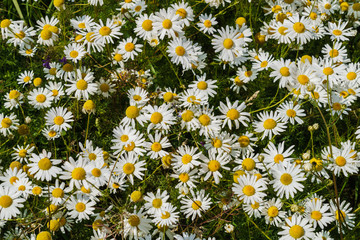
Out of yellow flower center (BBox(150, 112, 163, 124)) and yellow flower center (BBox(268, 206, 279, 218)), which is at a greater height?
yellow flower center (BBox(150, 112, 163, 124))

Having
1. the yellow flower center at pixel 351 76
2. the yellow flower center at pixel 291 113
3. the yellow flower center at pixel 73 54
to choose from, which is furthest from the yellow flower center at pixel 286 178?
the yellow flower center at pixel 73 54

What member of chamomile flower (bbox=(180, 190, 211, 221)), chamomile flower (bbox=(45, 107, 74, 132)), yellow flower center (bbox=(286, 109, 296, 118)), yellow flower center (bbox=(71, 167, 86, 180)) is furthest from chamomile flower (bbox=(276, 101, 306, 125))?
chamomile flower (bbox=(45, 107, 74, 132))

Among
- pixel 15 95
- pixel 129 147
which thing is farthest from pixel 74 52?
pixel 129 147

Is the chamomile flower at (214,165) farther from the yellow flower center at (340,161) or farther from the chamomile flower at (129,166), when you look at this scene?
the yellow flower center at (340,161)

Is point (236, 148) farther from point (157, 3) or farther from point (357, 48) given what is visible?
point (357, 48)

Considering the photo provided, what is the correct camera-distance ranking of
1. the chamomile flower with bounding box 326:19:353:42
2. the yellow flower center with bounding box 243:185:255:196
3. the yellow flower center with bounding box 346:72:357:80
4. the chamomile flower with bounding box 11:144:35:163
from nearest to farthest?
the yellow flower center with bounding box 243:185:255:196 → the chamomile flower with bounding box 11:144:35:163 → the yellow flower center with bounding box 346:72:357:80 → the chamomile flower with bounding box 326:19:353:42

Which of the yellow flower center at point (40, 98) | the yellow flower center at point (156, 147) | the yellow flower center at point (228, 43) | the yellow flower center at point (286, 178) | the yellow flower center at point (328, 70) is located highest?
the yellow flower center at point (228, 43)

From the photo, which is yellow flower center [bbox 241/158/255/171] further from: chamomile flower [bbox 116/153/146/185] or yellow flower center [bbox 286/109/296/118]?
chamomile flower [bbox 116/153/146/185]
